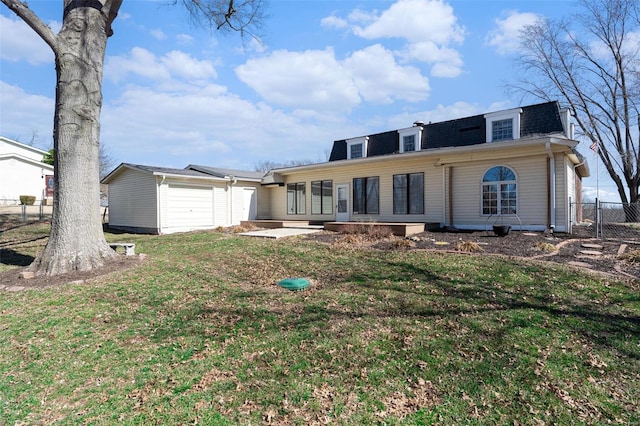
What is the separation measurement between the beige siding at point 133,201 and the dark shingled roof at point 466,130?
34.5 feet

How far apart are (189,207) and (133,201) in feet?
9.07

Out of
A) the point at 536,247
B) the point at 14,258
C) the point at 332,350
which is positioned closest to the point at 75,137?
the point at 14,258

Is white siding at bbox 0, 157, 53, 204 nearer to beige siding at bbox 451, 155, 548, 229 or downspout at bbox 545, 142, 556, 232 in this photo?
beige siding at bbox 451, 155, 548, 229

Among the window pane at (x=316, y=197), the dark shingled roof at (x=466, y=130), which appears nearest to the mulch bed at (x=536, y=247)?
the dark shingled roof at (x=466, y=130)

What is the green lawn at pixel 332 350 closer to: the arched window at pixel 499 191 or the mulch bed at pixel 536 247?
the mulch bed at pixel 536 247

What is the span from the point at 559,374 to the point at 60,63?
380 inches

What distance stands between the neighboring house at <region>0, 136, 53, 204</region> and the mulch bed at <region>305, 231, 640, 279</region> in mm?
25485

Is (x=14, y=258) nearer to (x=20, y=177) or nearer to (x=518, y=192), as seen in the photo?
(x=518, y=192)

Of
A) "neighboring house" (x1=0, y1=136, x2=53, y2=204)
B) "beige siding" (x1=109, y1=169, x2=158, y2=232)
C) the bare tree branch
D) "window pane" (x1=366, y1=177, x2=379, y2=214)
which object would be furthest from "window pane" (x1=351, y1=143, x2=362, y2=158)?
"neighboring house" (x1=0, y1=136, x2=53, y2=204)

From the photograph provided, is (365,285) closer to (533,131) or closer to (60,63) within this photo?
(60,63)

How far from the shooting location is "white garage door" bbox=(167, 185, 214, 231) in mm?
14891

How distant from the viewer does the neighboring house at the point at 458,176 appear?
11.0 m

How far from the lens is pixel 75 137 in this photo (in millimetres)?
6988

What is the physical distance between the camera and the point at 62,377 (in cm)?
324
